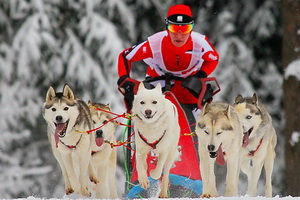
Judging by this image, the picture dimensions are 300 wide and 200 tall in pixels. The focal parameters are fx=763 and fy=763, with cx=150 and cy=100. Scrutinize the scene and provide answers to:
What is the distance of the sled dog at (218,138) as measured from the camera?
3891mm

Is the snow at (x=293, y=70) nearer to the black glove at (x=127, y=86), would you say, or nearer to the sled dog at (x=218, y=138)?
the black glove at (x=127, y=86)

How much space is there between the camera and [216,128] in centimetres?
389

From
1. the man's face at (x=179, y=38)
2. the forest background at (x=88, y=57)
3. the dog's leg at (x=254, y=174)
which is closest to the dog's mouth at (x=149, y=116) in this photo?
the dog's leg at (x=254, y=174)

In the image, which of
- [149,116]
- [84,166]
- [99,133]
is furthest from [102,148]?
[149,116]

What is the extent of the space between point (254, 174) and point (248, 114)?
0.57m

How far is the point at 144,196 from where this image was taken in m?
5.10

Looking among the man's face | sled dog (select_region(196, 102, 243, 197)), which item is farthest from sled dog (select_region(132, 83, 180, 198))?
the man's face

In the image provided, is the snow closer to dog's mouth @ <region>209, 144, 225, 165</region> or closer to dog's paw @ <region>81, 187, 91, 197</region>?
dog's paw @ <region>81, 187, 91, 197</region>

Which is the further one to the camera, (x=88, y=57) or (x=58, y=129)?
(x=88, y=57)

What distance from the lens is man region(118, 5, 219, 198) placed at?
486 centimetres

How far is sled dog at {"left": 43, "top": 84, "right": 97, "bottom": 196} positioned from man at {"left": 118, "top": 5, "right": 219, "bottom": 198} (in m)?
Result: 0.56

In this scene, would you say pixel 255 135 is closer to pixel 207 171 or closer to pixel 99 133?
pixel 207 171

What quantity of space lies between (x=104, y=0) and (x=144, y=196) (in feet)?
25.2

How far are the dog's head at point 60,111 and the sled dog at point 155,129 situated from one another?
352 mm
